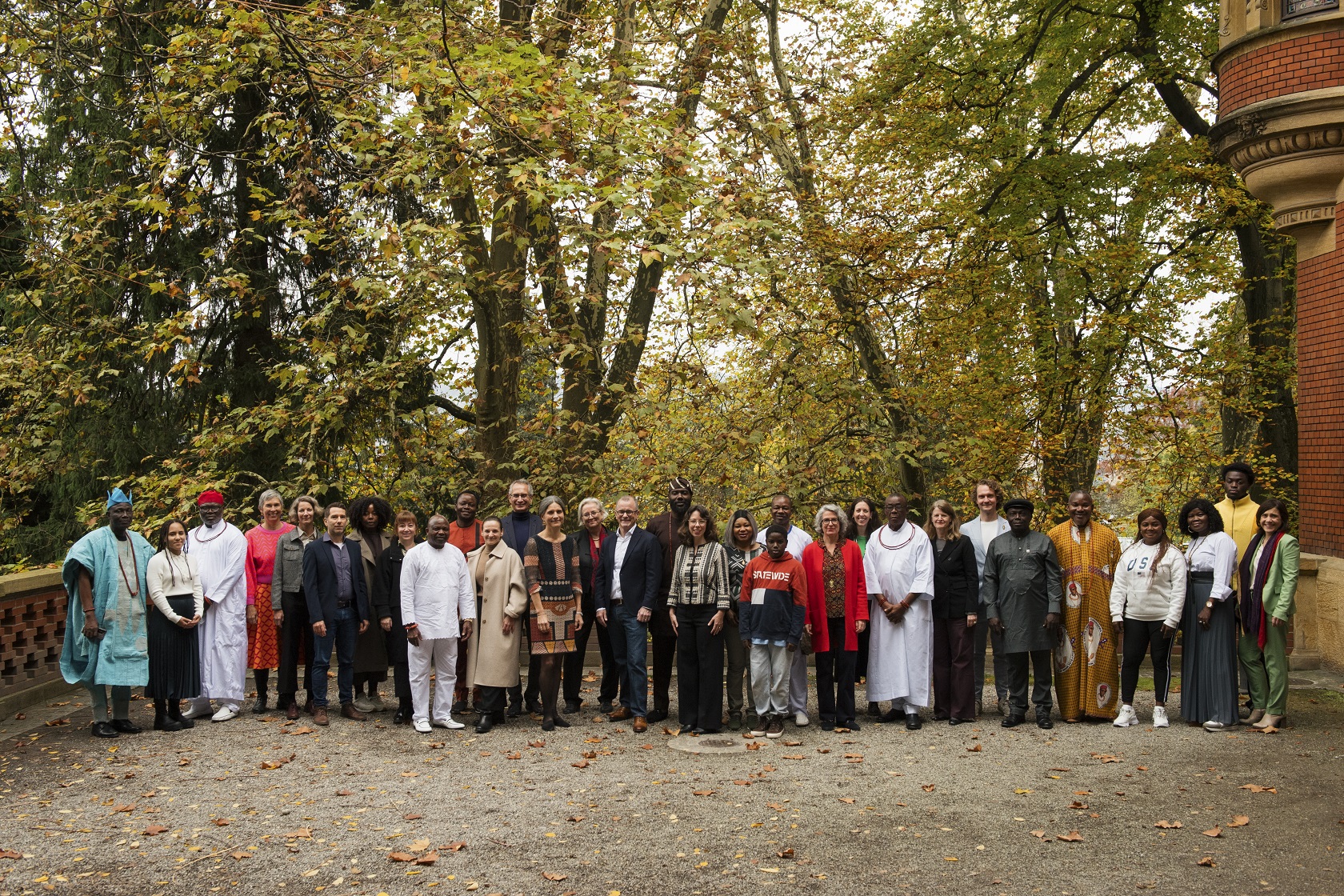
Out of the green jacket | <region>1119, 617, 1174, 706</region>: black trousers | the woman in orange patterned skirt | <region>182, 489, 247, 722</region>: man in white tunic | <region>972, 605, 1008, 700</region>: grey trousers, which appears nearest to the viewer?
the green jacket

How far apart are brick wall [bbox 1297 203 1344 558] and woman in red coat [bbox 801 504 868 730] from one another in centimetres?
551

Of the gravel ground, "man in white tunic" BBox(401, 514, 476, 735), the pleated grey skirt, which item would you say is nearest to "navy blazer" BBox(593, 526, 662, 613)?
the gravel ground

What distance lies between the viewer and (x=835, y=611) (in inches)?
375

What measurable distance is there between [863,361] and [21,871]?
1163 cm

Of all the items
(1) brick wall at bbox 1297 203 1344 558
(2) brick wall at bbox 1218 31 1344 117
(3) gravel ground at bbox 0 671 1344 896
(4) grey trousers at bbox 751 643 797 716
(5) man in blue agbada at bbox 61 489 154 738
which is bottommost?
(3) gravel ground at bbox 0 671 1344 896

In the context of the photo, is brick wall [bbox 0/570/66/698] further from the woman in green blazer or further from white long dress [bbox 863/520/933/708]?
the woman in green blazer

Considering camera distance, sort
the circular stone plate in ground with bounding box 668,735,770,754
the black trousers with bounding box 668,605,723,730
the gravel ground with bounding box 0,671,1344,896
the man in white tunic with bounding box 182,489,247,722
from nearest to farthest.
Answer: the gravel ground with bounding box 0,671,1344,896 < the circular stone plate in ground with bounding box 668,735,770,754 < the black trousers with bounding box 668,605,723,730 < the man in white tunic with bounding box 182,489,247,722

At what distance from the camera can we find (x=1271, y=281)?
59.7 ft

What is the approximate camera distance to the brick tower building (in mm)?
11523

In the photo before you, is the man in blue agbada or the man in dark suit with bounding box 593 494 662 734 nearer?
the man in blue agbada

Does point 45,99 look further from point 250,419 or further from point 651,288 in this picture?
point 651,288

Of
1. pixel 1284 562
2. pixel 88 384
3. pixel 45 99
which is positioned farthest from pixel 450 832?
pixel 45 99

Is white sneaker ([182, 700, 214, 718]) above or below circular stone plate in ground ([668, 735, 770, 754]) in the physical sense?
above

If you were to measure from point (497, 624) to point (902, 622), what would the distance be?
3411 mm
